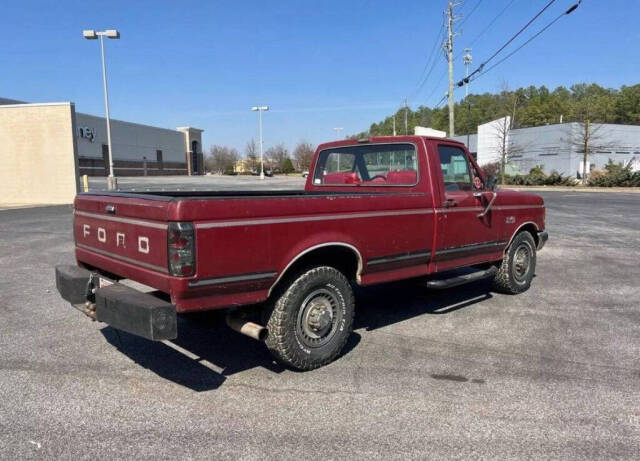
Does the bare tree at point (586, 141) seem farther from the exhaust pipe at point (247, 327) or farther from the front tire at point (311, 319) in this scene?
the exhaust pipe at point (247, 327)

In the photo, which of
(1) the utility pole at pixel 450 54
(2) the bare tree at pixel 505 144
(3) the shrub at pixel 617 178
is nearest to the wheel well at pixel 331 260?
(1) the utility pole at pixel 450 54

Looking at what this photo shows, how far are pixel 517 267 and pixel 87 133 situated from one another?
62711 millimetres

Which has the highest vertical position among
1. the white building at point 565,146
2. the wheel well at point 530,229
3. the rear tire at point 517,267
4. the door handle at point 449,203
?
the white building at point 565,146

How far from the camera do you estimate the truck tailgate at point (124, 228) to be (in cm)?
341

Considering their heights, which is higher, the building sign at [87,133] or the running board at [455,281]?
the building sign at [87,133]

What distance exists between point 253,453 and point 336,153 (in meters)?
4.10

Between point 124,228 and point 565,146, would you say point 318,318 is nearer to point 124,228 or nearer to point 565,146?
point 124,228

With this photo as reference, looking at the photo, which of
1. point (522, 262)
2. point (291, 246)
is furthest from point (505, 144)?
point (291, 246)

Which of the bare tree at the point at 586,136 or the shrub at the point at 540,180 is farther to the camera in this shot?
the bare tree at the point at 586,136

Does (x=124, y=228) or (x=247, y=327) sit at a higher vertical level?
(x=124, y=228)

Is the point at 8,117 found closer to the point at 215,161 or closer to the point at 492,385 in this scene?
the point at 492,385

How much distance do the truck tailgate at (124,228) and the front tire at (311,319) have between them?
1.01 metres

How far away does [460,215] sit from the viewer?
17.8 feet

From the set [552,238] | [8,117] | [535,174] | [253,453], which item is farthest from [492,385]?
[535,174]
